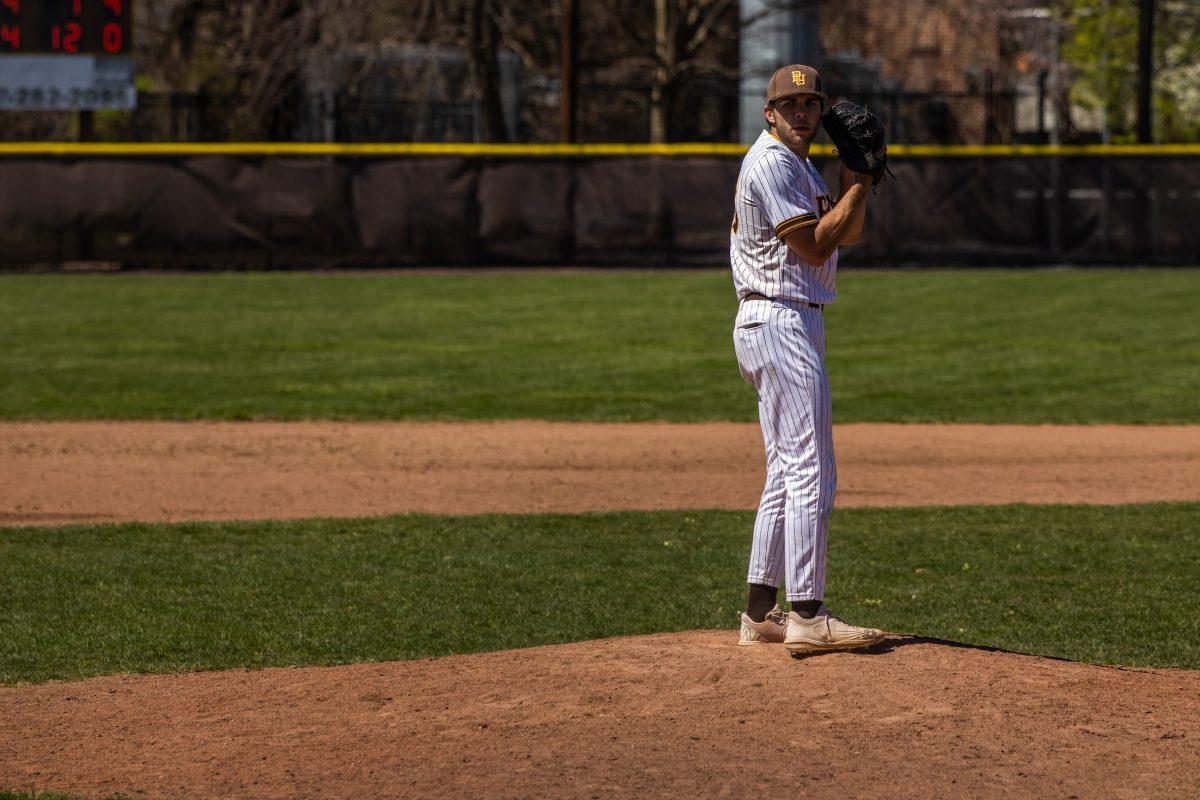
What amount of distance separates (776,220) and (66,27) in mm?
19467

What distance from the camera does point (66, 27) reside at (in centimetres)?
2214

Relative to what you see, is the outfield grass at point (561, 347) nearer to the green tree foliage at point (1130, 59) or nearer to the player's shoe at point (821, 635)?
the player's shoe at point (821, 635)

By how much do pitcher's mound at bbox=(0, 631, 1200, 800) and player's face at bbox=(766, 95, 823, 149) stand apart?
161 centimetres

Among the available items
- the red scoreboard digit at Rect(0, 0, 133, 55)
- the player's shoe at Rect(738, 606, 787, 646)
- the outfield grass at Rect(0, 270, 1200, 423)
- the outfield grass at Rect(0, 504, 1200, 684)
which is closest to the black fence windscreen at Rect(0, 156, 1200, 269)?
the outfield grass at Rect(0, 270, 1200, 423)

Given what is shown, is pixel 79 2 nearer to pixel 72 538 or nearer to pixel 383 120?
pixel 383 120

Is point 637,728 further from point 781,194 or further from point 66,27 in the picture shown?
point 66,27

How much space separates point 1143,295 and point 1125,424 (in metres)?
7.82

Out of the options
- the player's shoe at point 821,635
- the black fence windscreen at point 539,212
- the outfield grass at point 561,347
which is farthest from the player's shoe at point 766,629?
the black fence windscreen at point 539,212

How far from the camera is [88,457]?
10.5m

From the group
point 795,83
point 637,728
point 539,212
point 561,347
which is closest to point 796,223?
point 795,83

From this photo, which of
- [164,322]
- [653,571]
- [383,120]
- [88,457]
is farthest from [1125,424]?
[383,120]

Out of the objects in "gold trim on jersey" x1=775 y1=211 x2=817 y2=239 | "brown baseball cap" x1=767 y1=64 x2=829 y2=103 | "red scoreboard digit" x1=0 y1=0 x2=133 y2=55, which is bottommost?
"gold trim on jersey" x1=775 y1=211 x2=817 y2=239

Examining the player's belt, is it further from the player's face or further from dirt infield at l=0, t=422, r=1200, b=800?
dirt infield at l=0, t=422, r=1200, b=800

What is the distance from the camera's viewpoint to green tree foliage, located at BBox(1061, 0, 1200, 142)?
3925cm
